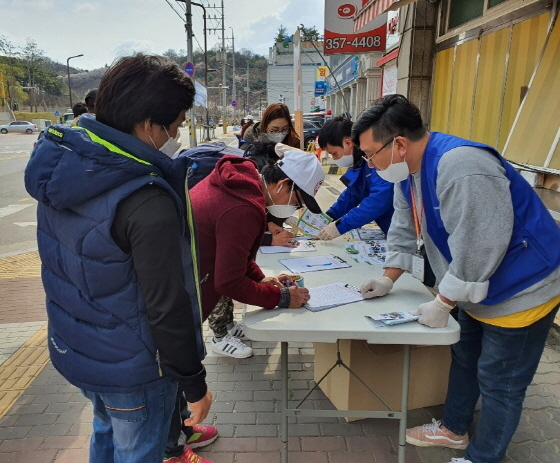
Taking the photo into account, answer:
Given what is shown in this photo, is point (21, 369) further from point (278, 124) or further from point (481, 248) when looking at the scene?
point (481, 248)

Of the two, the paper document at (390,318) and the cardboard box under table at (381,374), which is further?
the cardboard box under table at (381,374)

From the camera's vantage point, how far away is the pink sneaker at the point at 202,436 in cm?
220

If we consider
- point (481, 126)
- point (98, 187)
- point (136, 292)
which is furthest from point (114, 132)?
point (481, 126)

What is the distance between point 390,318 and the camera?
171cm

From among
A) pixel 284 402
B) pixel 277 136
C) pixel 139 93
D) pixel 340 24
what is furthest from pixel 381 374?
pixel 340 24

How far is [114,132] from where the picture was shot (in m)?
1.17

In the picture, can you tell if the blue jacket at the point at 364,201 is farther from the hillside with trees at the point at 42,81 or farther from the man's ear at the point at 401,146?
the hillside with trees at the point at 42,81

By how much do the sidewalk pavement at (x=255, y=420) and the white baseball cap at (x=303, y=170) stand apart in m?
1.27

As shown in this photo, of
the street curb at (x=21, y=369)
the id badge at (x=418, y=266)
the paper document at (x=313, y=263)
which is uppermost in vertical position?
the id badge at (x=418, y=266)

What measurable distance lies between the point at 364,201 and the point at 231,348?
1.38 m

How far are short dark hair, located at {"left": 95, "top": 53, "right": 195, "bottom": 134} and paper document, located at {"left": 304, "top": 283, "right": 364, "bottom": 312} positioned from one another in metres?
1.00

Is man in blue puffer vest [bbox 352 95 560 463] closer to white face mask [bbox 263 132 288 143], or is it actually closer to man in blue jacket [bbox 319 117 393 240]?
man in blue jacket [bbox 319 117 393 240]

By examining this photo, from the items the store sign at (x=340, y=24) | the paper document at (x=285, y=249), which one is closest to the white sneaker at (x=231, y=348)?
the paper document at (x=285, y=249)

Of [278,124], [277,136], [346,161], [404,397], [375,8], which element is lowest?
[404,397]
